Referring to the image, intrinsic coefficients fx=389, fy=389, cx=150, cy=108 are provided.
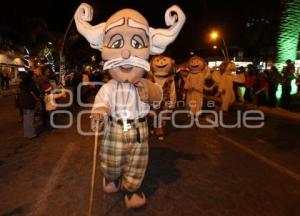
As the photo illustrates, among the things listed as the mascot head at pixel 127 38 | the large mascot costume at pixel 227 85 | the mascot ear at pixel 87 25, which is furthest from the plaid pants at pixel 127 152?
the large mascot costume at pixel 227 85

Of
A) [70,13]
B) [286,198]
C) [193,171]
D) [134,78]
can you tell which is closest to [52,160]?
[193,171]

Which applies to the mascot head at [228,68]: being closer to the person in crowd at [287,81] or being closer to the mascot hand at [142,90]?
the person in crowd at [287,81]

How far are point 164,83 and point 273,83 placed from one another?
8.16m

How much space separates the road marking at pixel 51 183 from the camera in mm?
4737

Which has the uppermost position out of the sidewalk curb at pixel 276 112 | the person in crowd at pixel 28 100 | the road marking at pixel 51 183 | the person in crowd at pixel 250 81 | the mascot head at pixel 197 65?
the mascot head at pixel 197 65

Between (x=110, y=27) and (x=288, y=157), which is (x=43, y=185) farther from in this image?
(x=288, y=157)

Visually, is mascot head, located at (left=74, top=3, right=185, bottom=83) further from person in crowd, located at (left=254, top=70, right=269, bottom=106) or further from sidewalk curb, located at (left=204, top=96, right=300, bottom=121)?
A: person in crowd, located at (left=254, top=70, right=269, bottom=106)

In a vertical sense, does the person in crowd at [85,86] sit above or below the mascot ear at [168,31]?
below

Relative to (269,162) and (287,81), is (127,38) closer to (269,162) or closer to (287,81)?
(269,162)

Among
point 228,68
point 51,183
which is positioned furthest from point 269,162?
point 228,68

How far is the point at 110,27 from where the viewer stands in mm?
4824

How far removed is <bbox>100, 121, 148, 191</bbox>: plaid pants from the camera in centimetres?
468

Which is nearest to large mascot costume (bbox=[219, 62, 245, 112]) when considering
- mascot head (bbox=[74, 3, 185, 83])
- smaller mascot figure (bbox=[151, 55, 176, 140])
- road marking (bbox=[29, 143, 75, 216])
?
smaller mascot figure (bbox=[151, 55, 176, 140])

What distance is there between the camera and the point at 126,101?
15.5ft
